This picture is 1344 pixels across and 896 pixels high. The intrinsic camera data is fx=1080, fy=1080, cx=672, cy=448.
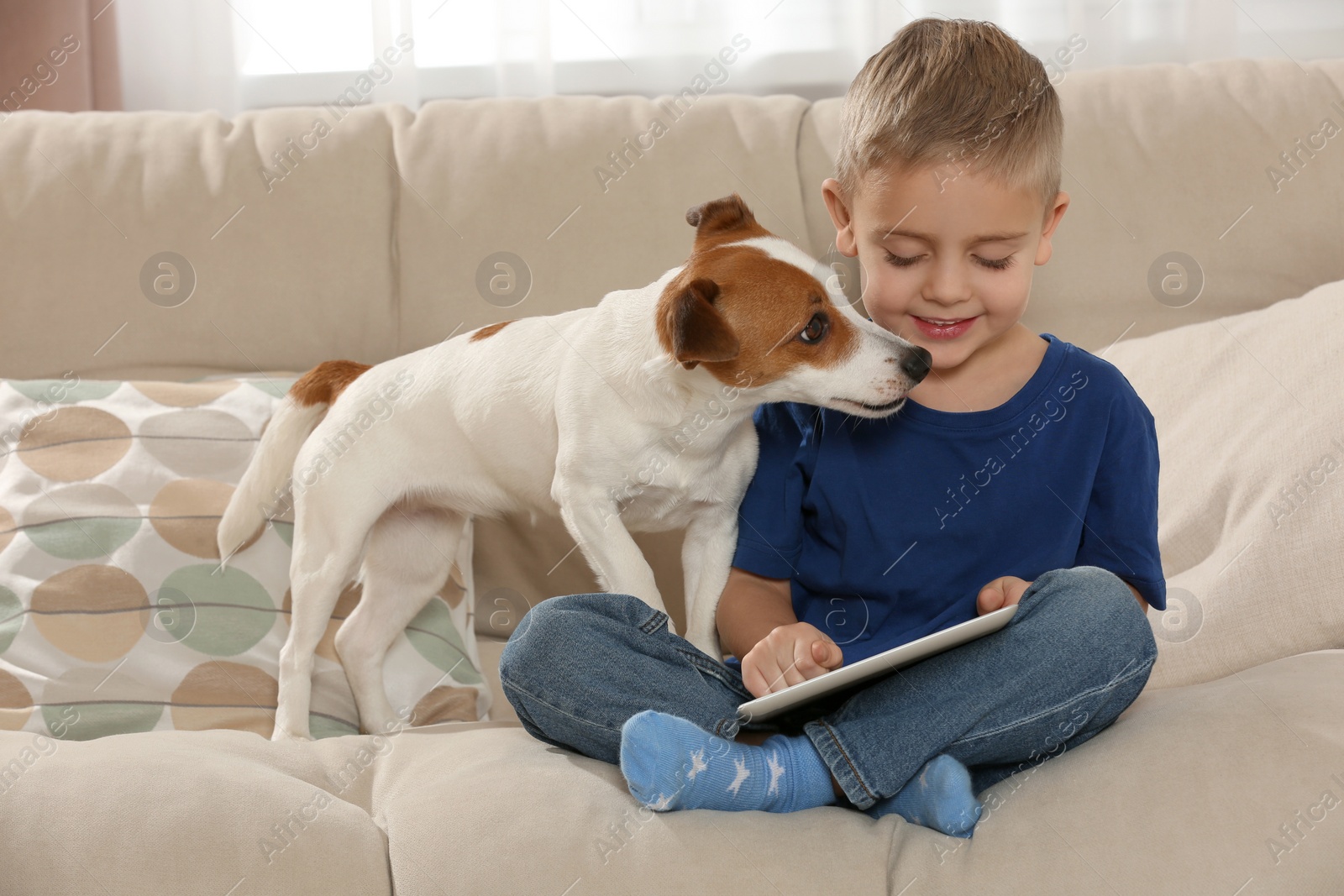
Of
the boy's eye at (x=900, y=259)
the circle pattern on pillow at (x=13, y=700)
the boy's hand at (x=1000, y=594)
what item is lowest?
the circle pattern on pillow at (x=13, y=700)

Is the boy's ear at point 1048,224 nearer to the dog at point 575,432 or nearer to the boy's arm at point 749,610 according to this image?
the dog at point 575,432

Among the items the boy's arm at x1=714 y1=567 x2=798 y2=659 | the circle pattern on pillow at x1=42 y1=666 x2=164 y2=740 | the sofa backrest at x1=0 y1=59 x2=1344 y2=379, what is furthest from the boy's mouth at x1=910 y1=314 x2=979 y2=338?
the circle pattern on pillow at x1=42 y1=666 x2=164 y2=740

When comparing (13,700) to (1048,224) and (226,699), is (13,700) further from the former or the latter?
(1048,224)

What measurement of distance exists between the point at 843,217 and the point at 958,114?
21 cm

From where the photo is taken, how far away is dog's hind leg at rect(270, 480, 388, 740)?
153 centimetres

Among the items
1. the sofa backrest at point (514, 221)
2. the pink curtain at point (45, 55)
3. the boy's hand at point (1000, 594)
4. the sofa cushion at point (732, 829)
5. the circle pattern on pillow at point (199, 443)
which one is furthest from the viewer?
the pink curtain at point (45, 55)

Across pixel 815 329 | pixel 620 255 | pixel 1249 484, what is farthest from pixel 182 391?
pixel 1249 484

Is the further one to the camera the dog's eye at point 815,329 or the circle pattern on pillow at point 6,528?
the circle pattern on pillow at point 6,528

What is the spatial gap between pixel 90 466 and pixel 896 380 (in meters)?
1.28

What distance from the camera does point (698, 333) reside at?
1188mm

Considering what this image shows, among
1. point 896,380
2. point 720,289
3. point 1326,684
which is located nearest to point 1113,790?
point 1326,684

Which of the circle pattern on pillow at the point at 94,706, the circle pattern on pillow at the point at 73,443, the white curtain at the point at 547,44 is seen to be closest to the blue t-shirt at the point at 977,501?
the circle pattern on pillow at the point at 94,706

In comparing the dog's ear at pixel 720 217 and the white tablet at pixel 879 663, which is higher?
the dog's ear at pixel 720 217

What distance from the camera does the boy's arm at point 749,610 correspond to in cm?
133
